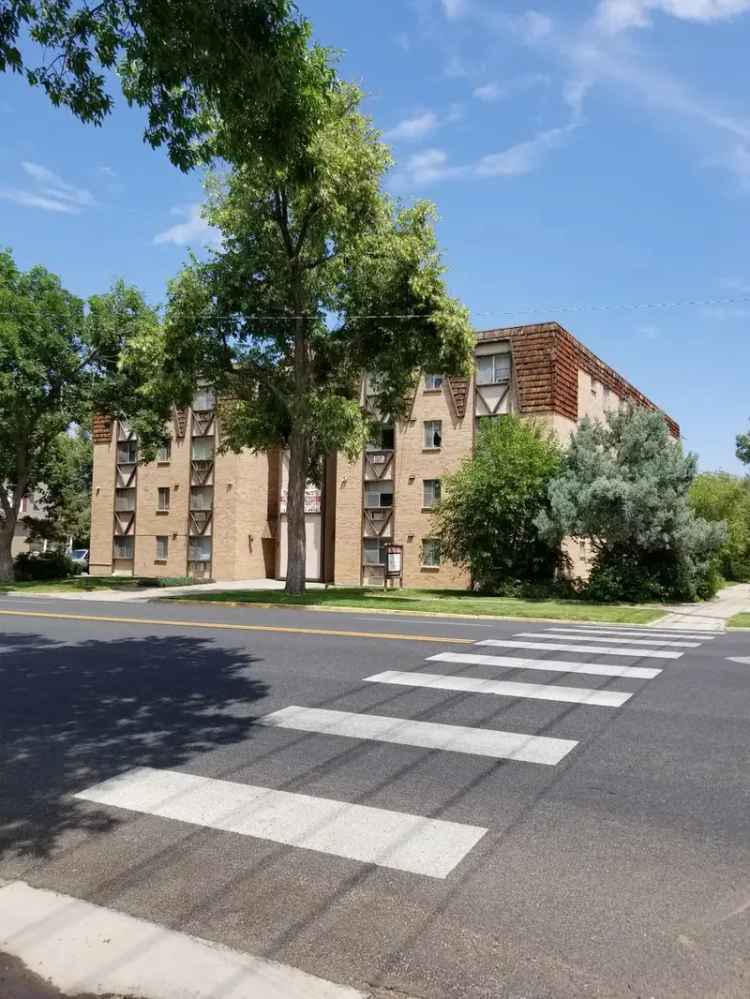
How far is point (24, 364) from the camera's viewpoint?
27.3 m

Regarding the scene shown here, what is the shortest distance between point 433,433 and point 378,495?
145 inches

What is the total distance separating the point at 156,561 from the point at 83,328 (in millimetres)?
15348

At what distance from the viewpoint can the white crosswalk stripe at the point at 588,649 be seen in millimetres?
10568

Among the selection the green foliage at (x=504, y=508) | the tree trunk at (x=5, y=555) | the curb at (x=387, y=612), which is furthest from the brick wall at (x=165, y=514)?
the curb at (x=387, y=612)

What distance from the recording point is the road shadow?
474 centimetres

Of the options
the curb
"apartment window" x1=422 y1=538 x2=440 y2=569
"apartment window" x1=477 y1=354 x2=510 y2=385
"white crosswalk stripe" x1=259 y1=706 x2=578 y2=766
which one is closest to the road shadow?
"white crosswalk stripe" x1=259 y1=706 x2=578 y2=766

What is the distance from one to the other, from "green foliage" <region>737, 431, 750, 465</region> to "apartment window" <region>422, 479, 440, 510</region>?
28529 mm

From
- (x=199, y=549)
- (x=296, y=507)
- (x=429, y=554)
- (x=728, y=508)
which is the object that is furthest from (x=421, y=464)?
(x=728, y=508)

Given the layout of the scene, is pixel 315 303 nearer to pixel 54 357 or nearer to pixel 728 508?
pixel 54 357

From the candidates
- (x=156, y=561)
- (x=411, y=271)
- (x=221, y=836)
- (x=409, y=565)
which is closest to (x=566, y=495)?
(x=411, y=271)

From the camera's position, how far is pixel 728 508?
119 ft

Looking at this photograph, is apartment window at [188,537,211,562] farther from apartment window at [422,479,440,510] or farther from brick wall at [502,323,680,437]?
brick wall at [502,323,680,437]

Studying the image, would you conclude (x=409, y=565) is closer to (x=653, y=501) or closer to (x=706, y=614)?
(x=653, y=501)

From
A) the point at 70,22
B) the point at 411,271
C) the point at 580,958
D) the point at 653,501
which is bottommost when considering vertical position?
the point at 580,958
